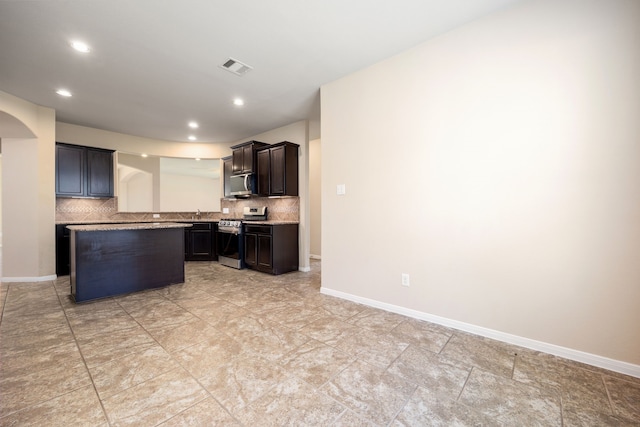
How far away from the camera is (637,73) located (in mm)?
1724

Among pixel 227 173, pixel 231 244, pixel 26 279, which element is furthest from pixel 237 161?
pixel 26 279

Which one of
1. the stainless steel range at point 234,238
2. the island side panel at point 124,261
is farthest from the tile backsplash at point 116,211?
the island side panel at point 124,261

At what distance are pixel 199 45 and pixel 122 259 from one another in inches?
108

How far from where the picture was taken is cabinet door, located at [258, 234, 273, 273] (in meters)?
4.44

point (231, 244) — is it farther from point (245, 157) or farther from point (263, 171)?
point (245, 157)

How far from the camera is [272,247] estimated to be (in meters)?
4.38

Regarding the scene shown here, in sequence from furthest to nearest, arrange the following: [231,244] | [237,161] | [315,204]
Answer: [315,204] < [237,161] < [231,244]

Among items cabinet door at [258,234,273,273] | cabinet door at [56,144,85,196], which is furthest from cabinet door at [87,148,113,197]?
cabinet door at [258,234,273,273]

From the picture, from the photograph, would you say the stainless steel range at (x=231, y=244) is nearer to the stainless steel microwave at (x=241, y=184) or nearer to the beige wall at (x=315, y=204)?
the stainless steel microwave at (x=241, y=184)

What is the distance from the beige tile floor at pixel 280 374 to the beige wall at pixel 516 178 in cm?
34

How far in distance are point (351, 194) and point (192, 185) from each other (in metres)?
4.77

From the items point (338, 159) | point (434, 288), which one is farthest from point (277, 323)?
point (338, 159)

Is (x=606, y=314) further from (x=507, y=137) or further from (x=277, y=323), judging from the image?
(x=277, y=323)

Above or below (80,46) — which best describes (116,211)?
below
